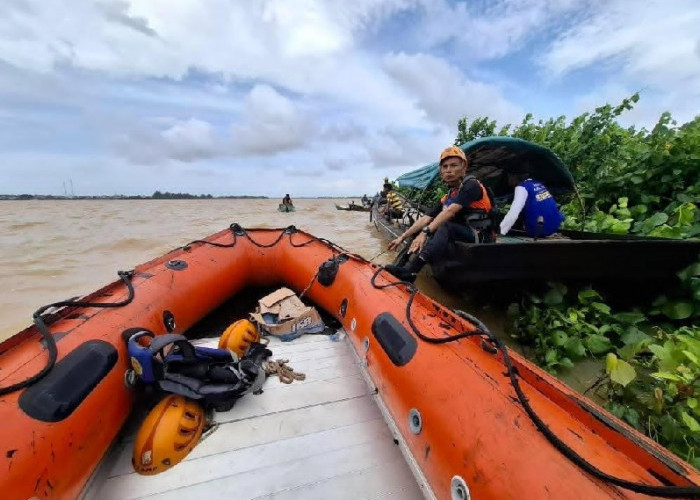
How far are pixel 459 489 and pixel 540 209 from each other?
3.53 meters

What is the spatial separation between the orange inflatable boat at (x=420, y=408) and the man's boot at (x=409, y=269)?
52 centimetres

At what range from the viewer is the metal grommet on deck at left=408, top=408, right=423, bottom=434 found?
176cm

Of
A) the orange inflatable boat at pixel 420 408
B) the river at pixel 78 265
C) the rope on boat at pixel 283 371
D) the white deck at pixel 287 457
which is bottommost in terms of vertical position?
the river at pixel 78 265

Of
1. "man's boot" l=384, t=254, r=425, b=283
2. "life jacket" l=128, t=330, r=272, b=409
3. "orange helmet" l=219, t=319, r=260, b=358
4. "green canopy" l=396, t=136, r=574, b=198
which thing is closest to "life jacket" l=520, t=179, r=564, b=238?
"green canopy" l=396, t=136, r=574, b=198

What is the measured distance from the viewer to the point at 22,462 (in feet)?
4.47

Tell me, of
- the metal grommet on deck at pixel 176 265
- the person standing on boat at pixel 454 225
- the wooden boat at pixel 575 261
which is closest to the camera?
the wooden boat at pixel 575 261

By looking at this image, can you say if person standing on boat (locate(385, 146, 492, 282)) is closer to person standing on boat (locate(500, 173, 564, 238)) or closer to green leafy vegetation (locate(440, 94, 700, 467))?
person standing on boat (locate(500, 173, 564, 238))

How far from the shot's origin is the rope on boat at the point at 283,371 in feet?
8.72

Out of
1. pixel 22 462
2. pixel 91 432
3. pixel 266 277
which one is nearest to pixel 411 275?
pixel 266 277

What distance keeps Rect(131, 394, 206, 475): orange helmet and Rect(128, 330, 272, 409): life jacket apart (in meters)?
0.09

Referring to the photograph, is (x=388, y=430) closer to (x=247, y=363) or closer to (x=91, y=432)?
(x=247, y=363)

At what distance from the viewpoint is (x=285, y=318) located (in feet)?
11.2

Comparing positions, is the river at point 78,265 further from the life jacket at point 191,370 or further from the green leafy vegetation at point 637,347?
the life jacket at point 191,370

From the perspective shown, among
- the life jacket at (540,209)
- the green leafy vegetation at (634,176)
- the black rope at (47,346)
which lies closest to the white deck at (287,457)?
the black rope at (47,346)
